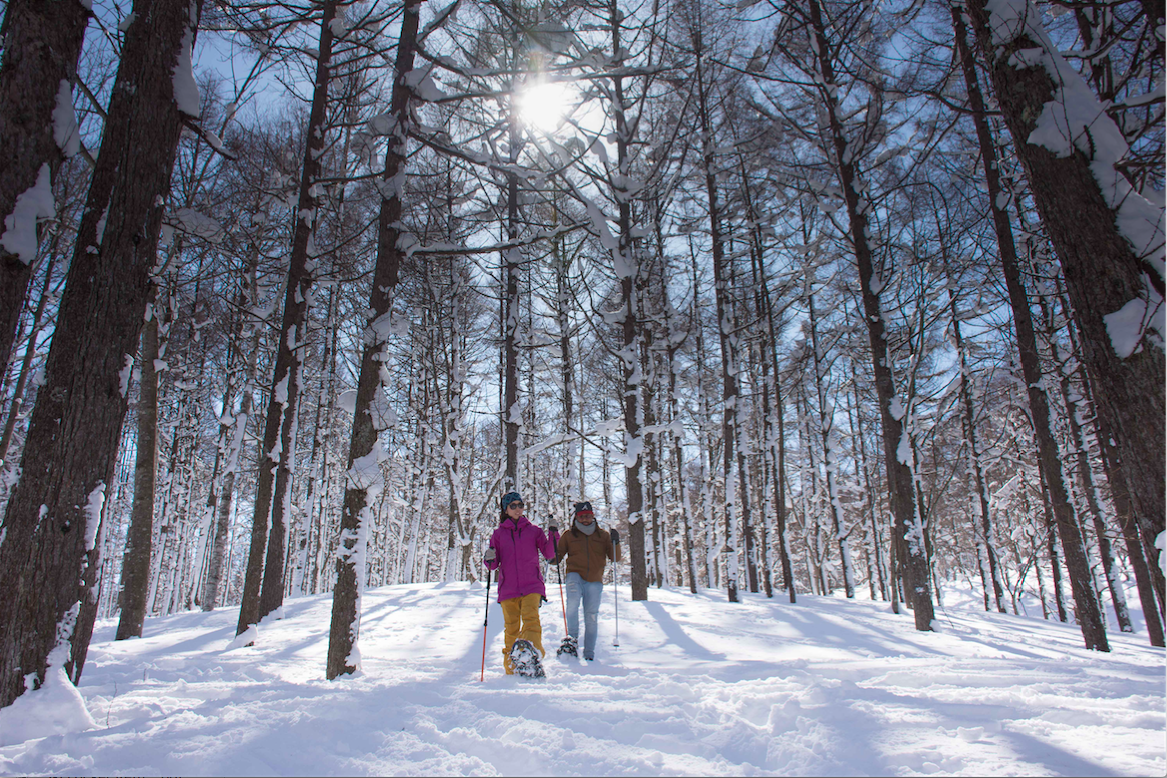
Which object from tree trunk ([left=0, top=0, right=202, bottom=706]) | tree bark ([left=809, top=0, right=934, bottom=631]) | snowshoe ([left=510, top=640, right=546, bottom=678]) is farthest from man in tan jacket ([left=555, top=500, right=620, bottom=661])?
tree bark ([left=809, top=0, right=934, bottom=631])

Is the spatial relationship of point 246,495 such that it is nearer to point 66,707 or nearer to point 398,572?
point 398,572

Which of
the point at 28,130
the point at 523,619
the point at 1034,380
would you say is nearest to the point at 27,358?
the point at 28,130

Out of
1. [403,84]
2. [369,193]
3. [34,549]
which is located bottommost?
[34,549]

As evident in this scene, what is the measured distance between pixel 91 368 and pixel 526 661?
3.61m

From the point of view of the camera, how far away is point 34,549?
313 cm

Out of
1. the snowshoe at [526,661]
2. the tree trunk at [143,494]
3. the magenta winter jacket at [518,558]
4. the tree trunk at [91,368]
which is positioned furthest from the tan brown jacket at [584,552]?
the tree trunk at [143,494]

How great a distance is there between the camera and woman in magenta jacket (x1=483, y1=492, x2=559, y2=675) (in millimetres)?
4805

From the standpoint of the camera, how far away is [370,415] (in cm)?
471

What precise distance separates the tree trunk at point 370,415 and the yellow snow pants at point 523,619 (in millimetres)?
1275

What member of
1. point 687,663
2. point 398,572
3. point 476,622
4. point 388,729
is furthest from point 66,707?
point 398,572

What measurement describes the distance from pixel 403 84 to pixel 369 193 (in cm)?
556

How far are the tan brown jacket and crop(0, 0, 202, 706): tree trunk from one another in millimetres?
3651

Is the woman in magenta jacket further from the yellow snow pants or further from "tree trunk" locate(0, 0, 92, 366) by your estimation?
"tree trunk" locate(0, 0, 92, 366)

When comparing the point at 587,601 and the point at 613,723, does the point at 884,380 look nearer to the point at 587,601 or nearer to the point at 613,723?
the point at 587,601
